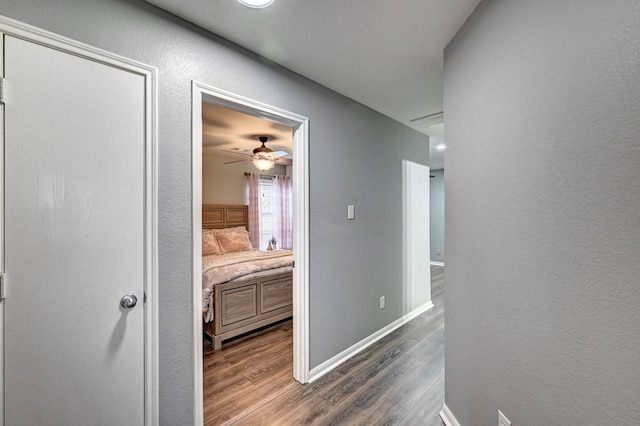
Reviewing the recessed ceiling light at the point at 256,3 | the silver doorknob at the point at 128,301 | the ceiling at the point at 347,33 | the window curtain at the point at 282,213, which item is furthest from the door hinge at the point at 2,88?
the window curtain at the point at 282,213

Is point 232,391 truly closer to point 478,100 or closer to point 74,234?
point 74,234

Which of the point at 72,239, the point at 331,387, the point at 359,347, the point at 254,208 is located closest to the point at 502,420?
the point at 331,387

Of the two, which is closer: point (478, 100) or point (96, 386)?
point (96, 386)

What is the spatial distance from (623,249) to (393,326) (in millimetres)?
2769

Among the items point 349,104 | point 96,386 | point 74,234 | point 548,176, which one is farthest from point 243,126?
point 548,176

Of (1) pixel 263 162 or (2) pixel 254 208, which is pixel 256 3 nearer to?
(1) pixel 263 162

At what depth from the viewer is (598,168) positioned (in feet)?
2.60

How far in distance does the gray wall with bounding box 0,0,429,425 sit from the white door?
125mm

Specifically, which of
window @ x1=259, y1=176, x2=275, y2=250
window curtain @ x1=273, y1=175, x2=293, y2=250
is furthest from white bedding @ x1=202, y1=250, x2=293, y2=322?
window curtain @ x1=273, y1=175, x2=293, y2=250

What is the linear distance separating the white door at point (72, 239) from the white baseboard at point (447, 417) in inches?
68.7

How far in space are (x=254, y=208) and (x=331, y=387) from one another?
167 inches

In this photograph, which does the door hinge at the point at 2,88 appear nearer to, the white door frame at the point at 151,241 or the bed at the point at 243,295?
the white door frame at the point at 151,241

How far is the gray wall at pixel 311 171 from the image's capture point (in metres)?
1.34

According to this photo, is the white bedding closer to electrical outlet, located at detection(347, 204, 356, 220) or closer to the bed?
the bed
